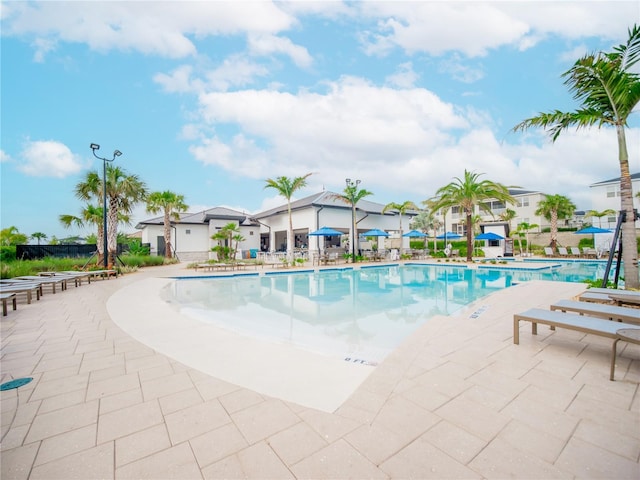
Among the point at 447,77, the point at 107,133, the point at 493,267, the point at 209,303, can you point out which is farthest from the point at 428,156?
the point at 107,133

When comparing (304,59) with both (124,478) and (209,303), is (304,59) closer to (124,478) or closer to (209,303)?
(209,303)

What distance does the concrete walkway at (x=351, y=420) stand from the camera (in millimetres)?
1691

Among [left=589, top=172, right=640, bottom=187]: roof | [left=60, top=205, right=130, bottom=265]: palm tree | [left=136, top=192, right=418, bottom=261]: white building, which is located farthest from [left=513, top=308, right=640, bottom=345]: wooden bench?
[left=589, top=172, right=640, bottom=187]: roof

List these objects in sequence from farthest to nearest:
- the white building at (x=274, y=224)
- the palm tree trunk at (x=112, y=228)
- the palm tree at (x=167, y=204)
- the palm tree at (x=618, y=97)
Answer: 1. the white building at (x=274, y=224)
2. the palm tree at (x=167, y=204)
3. the palm tree trunk at (x=112, y=228)
4. the palm tree at (x=618, y=97)

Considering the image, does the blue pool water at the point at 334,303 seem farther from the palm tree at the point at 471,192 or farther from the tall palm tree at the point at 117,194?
the tall palm tree at the point at 117,194

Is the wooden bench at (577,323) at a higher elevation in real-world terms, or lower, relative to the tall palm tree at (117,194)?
lower

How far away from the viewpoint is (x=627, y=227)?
19.6ft

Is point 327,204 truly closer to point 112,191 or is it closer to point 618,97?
point 112,191

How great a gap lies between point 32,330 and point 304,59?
12.6 meters

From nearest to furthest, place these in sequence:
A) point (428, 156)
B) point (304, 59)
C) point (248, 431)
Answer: point (248, 431) < point (304, 59) < point (428, 156)

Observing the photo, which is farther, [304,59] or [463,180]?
[463,180]

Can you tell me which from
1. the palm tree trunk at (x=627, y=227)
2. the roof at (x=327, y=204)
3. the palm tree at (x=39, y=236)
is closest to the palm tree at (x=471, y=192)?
the roof at (x=327, y=204)

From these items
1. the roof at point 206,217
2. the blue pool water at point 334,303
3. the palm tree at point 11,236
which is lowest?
→ the blue pool water at point 334,303

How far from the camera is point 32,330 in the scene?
472 centimetres
